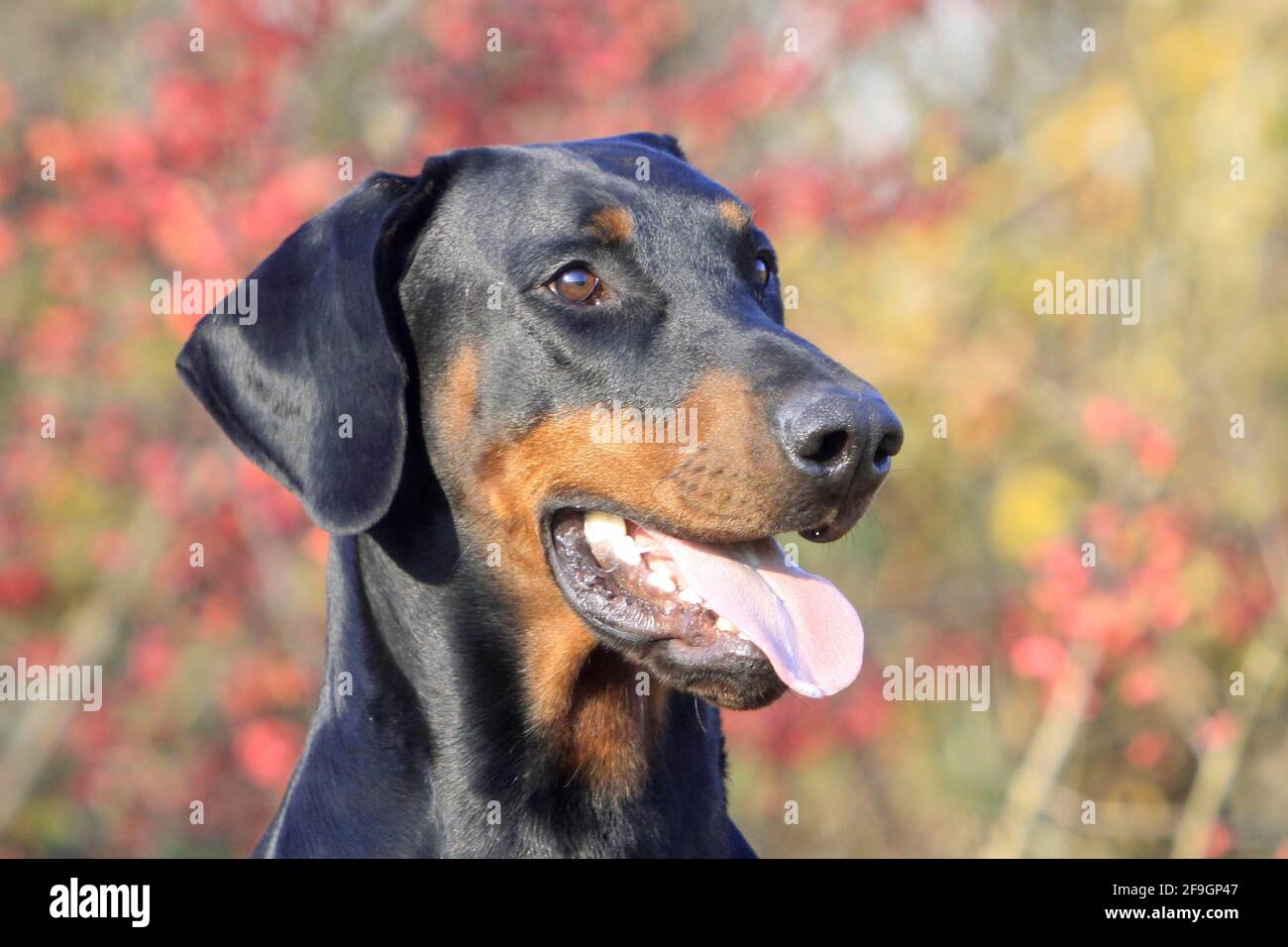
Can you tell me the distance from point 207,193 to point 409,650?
3376mm

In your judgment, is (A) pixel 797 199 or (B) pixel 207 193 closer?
(B) pixel 207 193

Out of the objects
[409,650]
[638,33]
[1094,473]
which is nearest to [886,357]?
[1094,473]

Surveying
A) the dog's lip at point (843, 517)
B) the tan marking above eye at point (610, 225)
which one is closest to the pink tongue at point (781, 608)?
the dog's lip at point (843, 517)

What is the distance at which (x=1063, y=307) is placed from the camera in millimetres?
7383

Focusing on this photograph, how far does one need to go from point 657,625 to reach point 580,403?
0.46 metres

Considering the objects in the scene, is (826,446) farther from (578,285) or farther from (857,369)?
(857,369)

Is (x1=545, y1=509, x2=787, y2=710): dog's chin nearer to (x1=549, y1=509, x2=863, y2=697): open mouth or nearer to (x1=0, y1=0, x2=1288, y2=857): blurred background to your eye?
(x1=549, y1=509, x2=863, y2=697): open mouth

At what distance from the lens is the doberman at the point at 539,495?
108 inches

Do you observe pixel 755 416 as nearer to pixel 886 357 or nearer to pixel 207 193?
pixel 207 193

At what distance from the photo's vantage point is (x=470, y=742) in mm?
2896

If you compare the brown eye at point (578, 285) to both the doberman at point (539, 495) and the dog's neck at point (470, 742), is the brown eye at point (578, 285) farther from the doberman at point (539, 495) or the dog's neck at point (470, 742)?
the dog's neck at point (470, 742)

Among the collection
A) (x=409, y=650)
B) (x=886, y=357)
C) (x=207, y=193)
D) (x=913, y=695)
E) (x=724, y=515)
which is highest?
(x=207, y=193)

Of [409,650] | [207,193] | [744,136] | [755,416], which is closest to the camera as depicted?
[755,416]

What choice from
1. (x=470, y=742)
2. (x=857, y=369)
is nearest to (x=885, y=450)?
(x=470, y=742)
